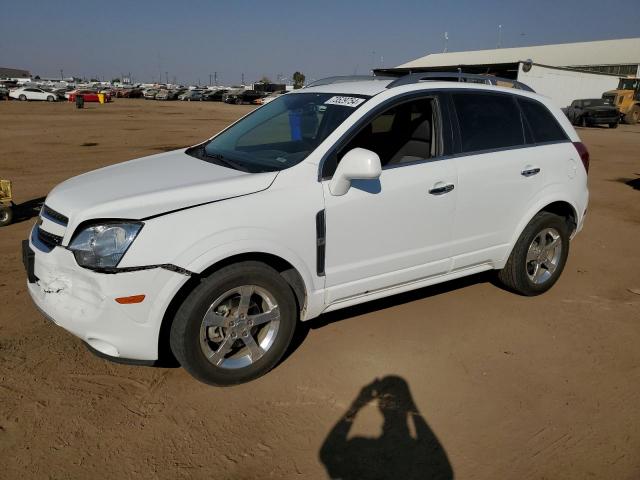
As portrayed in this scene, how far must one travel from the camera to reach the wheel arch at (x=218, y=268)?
2.96 m

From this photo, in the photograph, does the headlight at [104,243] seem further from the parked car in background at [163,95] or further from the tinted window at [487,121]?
the parked car in background at [163,95]

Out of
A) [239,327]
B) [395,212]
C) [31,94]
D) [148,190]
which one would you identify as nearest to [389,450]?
[239,327]

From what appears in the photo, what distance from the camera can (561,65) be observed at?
60.6 metres

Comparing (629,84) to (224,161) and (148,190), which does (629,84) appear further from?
(148,190)

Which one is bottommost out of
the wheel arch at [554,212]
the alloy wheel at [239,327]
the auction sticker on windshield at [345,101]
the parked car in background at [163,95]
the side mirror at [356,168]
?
the alloy wheel at [239,327]

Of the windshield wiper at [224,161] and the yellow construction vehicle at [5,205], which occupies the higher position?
the windshield wiper at [224,161]

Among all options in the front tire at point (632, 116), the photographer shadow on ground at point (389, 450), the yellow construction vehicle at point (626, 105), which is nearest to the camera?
the photographer shadow on ground at point (389, 450)

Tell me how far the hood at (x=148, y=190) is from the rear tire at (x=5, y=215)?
3.58 m

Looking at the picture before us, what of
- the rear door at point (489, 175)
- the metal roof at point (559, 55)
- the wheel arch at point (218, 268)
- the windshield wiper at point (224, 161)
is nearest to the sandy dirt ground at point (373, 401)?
the wheel arch at point (218, 268)

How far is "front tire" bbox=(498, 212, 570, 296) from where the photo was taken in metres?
4.46

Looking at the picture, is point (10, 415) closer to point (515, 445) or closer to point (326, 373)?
point (326, 373)

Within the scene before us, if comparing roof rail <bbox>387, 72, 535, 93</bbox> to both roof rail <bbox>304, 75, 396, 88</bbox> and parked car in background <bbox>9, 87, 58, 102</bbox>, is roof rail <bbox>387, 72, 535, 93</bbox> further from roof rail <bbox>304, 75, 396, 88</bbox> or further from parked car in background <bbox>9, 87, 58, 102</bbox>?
parked car in background <bbox>9, 87, 58, 102</bbox>

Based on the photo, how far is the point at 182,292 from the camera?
9.68 ft

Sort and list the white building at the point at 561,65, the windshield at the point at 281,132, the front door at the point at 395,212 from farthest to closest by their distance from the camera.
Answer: the white building at the point at 561,65 → the windshield at the point at 281,132 → the front door at the point at 395,212
